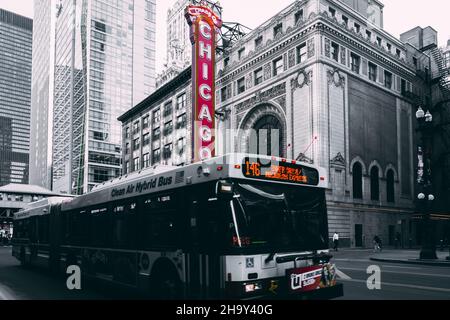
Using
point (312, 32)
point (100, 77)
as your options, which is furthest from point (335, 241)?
point (100, 77)

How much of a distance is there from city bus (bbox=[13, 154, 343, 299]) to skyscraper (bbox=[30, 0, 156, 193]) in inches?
3576

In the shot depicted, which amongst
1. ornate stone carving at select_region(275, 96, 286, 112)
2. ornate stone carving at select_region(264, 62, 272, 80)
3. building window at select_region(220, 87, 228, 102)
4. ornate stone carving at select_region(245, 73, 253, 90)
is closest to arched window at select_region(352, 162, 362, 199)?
ornate stone carving at select_region(275, 96, 286, 112)

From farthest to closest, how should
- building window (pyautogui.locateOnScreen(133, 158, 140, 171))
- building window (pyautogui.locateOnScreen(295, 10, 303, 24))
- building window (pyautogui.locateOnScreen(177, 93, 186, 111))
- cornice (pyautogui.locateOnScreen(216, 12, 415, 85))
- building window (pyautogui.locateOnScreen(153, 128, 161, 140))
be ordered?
building window (pyautogui.locateOnScreen(133, 158, 140, 171))
building window (pyautogui.locateOnScreen(153, 128, 161, 140))
building window (pyautogui.locateOnScreen(177, 93, 186, 111))
building window (pyautogui.locateOnScreen(295, 10, 303, 24))
cornice (pyautogui.locateOnScreen(216, 12, 415, 85))

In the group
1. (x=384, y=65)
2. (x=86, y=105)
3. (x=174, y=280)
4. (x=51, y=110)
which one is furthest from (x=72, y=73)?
(x=174, y=280)

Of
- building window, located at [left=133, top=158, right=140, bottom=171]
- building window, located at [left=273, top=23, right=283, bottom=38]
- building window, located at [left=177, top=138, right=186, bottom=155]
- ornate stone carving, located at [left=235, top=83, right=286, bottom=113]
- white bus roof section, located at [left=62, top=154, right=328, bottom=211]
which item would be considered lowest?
white bus roof section, located at [left=62, top=154, right=328, bottom=211]

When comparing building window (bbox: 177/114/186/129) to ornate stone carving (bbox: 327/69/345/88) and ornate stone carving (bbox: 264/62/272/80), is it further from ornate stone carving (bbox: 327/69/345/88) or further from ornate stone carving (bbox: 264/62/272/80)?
ornate stone carving (bbox: 327/69/345/88)

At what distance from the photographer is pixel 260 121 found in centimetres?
4094

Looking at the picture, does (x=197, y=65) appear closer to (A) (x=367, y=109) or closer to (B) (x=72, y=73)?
(A) (x=367, y=109)

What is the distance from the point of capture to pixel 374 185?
39844mm

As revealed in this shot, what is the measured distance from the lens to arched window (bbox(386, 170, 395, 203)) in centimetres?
4134

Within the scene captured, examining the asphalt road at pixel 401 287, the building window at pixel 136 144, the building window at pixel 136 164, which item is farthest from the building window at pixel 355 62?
the building window at pixel 136 164

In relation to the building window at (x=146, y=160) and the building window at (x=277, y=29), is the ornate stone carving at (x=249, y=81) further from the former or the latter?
the building window at (x=146, y=160)

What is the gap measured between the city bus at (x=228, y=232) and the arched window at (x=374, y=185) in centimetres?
3237

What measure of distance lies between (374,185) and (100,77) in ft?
252
